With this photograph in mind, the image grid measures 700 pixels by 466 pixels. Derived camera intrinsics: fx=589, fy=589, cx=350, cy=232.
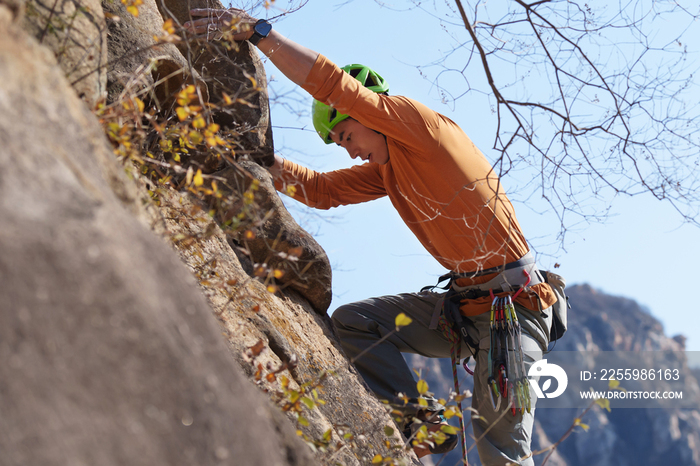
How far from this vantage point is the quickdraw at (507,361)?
381 cm

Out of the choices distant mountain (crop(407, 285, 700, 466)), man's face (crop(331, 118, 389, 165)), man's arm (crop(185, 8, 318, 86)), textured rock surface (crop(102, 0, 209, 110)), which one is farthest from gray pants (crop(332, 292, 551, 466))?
distant mountain (crop(407, 285, 700, 466))

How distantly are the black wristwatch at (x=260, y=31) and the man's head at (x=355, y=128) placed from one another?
79cm

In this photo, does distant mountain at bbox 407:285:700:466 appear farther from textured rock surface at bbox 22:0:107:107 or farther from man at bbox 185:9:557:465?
textured rock surface at bbox 22:0:107:107

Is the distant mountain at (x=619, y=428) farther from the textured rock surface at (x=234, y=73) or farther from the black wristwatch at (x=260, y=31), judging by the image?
the black wristwatch at (x=260, y=31)

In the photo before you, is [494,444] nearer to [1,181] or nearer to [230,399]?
[230,399]

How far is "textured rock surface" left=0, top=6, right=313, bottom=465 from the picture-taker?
112cm

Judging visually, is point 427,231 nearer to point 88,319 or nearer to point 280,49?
point 280,49

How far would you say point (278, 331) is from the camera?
11.6 ft

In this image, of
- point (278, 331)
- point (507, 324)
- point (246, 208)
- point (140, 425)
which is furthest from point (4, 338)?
point (507, 324)

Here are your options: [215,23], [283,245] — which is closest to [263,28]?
[215,23]

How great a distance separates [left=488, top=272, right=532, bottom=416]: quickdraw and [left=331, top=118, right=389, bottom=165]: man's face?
55.2 inches

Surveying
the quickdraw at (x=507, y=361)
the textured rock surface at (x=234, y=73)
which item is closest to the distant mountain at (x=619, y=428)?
the quickdraw at (x=507, y=361)

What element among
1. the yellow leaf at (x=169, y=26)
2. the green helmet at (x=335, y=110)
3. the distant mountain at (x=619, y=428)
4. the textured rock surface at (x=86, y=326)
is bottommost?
the textured rock surface at (x=86, y=326)

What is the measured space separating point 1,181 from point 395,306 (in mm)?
3728
